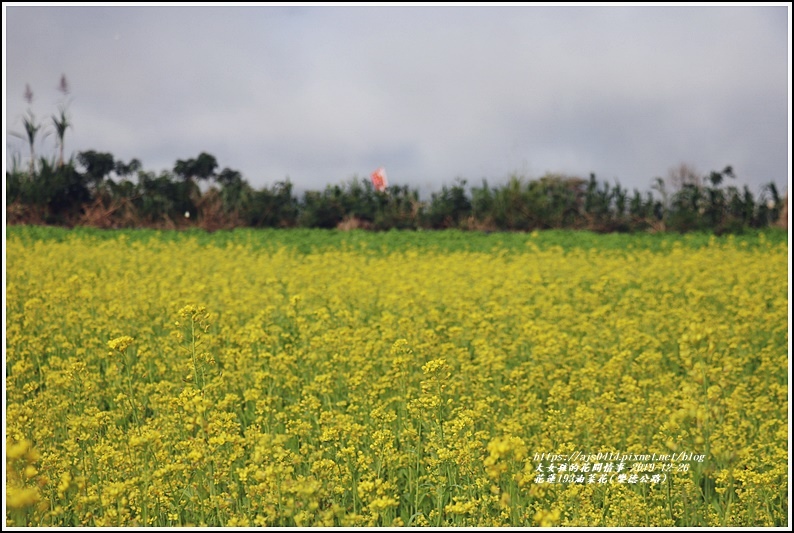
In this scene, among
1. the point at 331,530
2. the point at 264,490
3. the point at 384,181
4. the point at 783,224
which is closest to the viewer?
the point at 331,530

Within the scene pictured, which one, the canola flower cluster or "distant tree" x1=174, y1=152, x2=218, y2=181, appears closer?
the canola flower cluster

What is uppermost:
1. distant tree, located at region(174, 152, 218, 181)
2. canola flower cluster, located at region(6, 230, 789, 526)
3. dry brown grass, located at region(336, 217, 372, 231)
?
distant tree, located at region(174, 152, 218, 181)

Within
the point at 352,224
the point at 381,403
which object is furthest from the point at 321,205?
the point at 381,403

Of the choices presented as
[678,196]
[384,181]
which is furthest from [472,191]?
[678,196]

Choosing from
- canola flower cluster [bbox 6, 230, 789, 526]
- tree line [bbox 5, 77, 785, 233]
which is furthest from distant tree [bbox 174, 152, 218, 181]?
canola flower cluster [bbox 6, 230, 789, 526]

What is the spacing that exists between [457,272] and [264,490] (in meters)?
9.03

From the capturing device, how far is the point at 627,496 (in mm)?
3457

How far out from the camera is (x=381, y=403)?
4.61 meters

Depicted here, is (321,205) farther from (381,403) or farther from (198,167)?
(381,403)

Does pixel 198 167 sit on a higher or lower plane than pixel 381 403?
higher

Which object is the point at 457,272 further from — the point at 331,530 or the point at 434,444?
the point at 331,530

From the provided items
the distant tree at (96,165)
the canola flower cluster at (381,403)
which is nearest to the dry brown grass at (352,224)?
the distant tree at (96,165)

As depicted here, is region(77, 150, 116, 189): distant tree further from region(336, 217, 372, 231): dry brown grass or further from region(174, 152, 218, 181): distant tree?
region(336, 217, 372, 231): dry brown grass

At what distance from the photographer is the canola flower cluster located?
3199 millimetres
